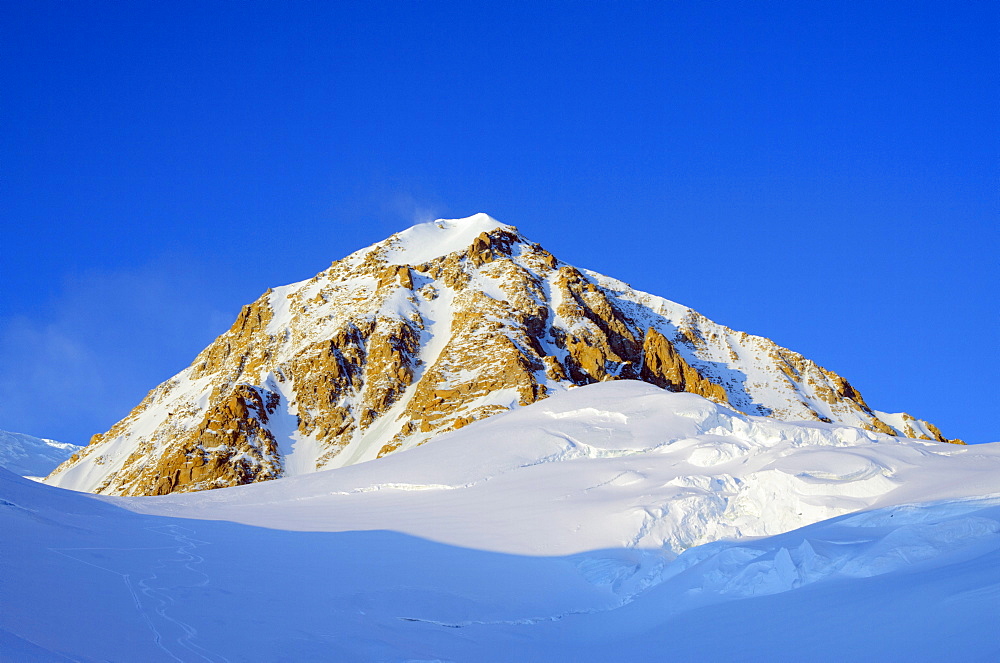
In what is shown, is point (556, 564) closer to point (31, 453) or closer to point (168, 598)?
point (168, 598)

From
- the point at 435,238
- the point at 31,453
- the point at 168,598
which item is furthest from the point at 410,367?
the point at 168,598

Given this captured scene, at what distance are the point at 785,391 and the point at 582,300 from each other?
37.5 m

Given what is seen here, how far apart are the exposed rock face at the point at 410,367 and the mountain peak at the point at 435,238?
683 mm

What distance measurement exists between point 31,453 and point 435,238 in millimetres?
96877

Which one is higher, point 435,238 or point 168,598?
point 435,238

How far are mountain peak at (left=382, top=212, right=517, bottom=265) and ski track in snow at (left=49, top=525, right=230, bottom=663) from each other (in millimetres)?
125245

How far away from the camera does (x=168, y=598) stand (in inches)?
452

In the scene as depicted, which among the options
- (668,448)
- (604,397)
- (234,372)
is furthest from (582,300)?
A: (668,448)

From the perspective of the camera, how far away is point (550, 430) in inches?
1278

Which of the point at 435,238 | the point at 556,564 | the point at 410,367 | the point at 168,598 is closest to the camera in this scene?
the point at 168,598

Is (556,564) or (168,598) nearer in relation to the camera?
(168,598)

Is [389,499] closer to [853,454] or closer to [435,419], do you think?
[853,454]

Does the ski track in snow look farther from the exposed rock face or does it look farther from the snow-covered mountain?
the snow-covered mountain

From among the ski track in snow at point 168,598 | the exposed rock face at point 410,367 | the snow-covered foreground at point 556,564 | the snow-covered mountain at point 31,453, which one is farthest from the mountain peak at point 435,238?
the ski track in snow at point 168,598
